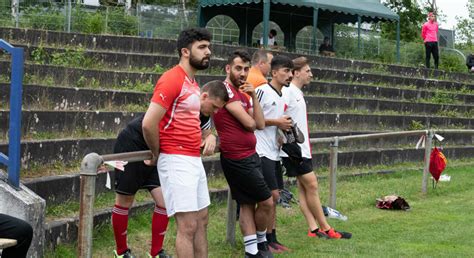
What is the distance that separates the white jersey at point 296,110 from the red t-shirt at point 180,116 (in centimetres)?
276

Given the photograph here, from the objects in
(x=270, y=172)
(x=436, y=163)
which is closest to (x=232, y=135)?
(x=270, y=172)

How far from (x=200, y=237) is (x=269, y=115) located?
227 centimetres

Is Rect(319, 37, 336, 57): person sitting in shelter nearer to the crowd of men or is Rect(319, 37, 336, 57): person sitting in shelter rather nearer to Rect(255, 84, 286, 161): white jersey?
the crowd of men

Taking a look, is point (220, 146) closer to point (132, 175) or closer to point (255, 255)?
point (132, 175)

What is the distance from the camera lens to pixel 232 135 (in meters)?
7.57

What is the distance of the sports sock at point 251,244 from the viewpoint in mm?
7812

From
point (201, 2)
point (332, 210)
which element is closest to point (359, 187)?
point (332, 210)

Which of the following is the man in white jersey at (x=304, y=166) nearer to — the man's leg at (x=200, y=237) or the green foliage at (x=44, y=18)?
the man's leg at (x=200, y=237)

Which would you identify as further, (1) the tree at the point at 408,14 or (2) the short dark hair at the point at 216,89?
(1) the tree at the point at 408,14

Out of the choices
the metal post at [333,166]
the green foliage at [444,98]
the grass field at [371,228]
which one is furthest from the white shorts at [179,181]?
the green foliage at [444,98]

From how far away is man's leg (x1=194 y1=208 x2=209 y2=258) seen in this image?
6.56m

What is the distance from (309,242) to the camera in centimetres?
922

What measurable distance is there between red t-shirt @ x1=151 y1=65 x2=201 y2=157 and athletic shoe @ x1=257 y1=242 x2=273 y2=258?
1.84 metres

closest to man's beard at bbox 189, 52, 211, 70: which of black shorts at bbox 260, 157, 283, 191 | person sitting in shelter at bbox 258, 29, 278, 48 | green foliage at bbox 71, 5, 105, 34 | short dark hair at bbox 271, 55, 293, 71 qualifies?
black shorts at bbox 260, 157, 283, 191
